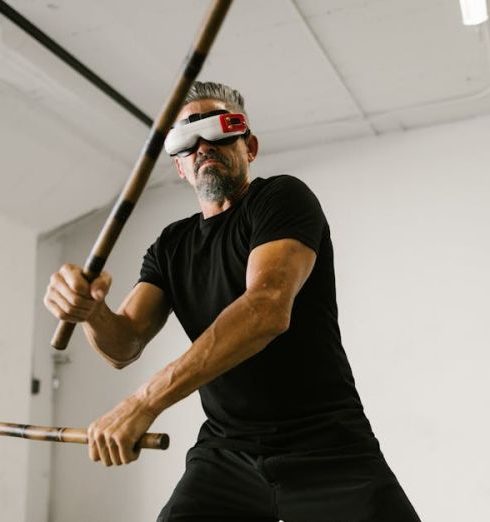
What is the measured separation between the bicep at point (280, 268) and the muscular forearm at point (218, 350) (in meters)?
0.04

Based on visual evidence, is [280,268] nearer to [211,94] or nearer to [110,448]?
[110,448]

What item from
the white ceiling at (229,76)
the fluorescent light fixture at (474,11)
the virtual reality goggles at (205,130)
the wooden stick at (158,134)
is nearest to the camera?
the wooden stick at (158,134)

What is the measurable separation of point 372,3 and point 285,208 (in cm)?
202

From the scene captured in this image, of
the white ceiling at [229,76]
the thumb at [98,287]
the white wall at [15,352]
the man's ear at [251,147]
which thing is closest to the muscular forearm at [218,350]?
the thumb at [98,287]

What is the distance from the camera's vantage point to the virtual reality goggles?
219 centimetres

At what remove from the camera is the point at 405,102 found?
176 inches

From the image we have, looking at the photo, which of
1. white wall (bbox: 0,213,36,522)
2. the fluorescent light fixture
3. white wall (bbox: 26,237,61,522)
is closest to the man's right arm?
the fluorescent light fixture

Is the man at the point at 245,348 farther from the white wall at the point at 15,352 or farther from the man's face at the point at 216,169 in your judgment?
the white wall at the point at 15,352

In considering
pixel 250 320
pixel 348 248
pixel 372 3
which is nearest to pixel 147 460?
pixel 348 248

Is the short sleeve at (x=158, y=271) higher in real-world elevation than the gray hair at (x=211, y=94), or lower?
lower

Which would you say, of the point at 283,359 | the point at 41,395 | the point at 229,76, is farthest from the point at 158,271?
the point at 41,395

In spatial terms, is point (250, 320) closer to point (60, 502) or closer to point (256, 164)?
point (256, 164)

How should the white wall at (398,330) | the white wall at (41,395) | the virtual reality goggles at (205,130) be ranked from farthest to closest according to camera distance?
the white wall at (41,395) → the white wall at (398,330) → the virtual reality goggles at (205,130)

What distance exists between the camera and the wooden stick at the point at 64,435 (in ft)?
4.70
